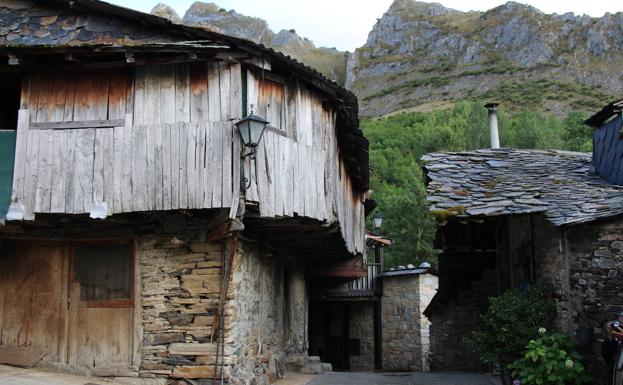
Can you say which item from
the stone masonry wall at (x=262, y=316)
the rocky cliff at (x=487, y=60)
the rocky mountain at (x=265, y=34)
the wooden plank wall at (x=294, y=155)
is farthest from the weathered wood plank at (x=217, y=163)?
the rocky mountain at (x=265, y=34)

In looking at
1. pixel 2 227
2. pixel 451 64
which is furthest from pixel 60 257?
pixel 451 64

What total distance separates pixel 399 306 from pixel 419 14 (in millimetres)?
77396

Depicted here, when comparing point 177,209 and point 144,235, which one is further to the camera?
point 144,235

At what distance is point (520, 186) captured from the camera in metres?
9.01

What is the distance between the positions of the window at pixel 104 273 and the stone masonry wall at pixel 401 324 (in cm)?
1185

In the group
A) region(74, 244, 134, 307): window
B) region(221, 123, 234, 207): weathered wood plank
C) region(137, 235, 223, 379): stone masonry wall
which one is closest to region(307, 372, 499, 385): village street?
region(137, 235, 223, 379): stone masonry wall

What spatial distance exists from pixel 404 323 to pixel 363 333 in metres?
2.10

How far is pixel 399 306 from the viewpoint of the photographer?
20.1m

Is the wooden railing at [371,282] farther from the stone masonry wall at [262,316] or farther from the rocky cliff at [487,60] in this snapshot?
the rocky cliff at [487,60]

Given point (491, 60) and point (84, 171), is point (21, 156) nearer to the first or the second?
point (84, 171)

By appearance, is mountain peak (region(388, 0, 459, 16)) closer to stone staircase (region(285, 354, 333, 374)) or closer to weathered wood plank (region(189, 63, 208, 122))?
stone staircase (region(285, 354, 333, 374))

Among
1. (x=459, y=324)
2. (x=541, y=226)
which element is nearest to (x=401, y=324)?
(x=459, y=324)

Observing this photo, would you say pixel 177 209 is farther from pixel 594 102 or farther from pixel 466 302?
pixel 594 102

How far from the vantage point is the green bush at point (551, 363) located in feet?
22.4
